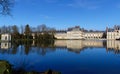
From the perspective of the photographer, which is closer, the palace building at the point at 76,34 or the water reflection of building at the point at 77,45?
the water reflection of building at the point at 77,45

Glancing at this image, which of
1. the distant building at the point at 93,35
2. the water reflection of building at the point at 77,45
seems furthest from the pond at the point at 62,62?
the distant building at the point at 93,35

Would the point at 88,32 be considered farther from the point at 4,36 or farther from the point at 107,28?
the point at 4,36

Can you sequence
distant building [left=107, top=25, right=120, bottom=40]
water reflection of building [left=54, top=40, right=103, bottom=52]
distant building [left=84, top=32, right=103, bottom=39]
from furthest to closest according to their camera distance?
distant building [left=84, top=32, right=103, bottom=39], distant building [left=107, top=25, right=120, bottom=40], water reflection of building [left=54, top=40, right=103, bottom=52]

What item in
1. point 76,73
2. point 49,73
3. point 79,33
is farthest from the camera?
point 79,33

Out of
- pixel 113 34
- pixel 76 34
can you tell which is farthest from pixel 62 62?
pixel 76 34

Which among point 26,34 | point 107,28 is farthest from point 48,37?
point 107,28

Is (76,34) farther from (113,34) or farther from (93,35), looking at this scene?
(113,34)

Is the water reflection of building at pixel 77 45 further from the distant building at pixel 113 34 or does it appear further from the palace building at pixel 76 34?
the palace building at pixel 76 34

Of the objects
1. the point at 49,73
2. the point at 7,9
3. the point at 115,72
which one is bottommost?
the point at 115,72

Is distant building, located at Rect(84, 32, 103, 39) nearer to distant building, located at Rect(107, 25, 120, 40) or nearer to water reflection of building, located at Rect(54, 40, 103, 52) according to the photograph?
distant building, located at Rect(107, 25, 120, 40)

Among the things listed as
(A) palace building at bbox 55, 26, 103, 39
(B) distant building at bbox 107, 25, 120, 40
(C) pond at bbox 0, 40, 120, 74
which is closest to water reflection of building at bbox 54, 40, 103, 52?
(C) pond at bbox 0, 40, 120, 74

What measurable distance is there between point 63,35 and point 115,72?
5429 inches

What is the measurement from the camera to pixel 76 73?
39.2 feet

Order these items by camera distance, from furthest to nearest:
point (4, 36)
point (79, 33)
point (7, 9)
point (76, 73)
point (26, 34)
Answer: point (79, 33) → point (26, 34) → point (4, 36) → point (76, 73) → point (7, 9)
